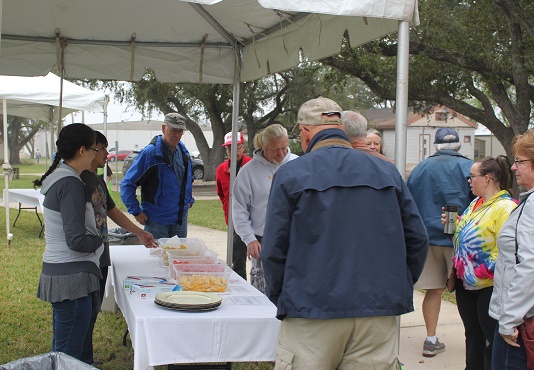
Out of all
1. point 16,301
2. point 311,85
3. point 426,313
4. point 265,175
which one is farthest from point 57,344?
point 311,85

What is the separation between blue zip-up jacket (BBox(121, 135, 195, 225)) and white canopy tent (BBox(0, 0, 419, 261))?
72 cm

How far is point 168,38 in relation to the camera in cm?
564

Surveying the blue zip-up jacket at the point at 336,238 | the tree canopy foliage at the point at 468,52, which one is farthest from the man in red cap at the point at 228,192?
the tree canopy foliage at the point at 468,52

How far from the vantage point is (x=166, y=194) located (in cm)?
526

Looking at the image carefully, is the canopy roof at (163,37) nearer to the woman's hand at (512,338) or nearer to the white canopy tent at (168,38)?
the white canopy tent at (168,38)

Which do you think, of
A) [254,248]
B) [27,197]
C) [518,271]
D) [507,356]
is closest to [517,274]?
[518,271]

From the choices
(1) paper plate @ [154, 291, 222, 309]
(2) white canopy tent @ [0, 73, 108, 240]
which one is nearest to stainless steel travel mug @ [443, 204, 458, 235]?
(1) paper plate @ [154, 291, 222, 309]

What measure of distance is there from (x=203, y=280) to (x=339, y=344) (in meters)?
1.27

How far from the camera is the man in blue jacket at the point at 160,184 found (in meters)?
5.22

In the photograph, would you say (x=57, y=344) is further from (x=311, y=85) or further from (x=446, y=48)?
(x=311, y=85)

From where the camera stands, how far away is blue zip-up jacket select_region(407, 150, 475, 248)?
4582mm

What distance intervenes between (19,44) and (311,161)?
406 cm

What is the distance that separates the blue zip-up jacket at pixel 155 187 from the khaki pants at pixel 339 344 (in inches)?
122

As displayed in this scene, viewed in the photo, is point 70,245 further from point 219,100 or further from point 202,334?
point 219,100
